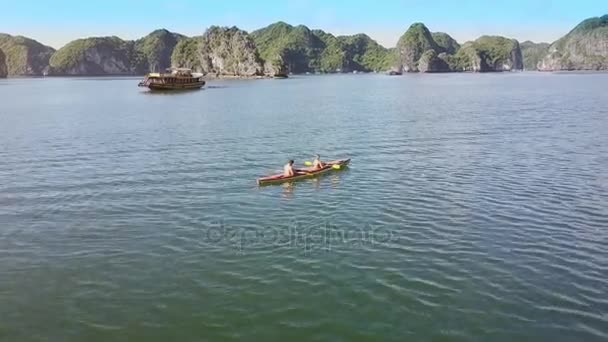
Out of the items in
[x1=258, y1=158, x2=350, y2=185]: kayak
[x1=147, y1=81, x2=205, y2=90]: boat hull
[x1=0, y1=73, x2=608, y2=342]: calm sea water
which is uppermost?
[x1=147, y1=81, x2=205, y2=90]: boat hull

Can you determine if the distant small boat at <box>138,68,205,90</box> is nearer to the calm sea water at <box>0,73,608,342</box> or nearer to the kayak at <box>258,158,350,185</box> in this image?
the calm sea water at <box>0,73,608,342</box>

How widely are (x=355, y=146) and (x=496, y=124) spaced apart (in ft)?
79.9

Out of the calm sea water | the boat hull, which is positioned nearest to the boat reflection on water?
the calm sea water

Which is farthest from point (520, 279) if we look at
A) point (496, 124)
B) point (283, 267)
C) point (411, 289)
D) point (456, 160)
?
point (496, 124)

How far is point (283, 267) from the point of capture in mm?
20781

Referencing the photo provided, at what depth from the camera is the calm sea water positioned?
1667 centimetres

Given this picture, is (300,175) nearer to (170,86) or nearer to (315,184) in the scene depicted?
(315,184)

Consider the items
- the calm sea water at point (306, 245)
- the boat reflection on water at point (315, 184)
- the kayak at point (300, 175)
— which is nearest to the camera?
the calm sea water at point (306, 245)

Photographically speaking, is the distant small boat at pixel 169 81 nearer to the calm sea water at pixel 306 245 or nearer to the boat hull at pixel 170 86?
the boat hull at pixel 170 86

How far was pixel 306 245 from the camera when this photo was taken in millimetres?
23234

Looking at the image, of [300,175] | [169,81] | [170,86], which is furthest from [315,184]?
[170,86]

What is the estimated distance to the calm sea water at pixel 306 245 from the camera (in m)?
16.7

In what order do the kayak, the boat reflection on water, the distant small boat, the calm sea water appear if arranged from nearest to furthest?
the calm sea water, the boat reflection on water, the kayak, the distant small boat

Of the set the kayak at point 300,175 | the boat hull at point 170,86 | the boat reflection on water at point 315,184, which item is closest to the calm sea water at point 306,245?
the boat reflection on water at point 315,184
